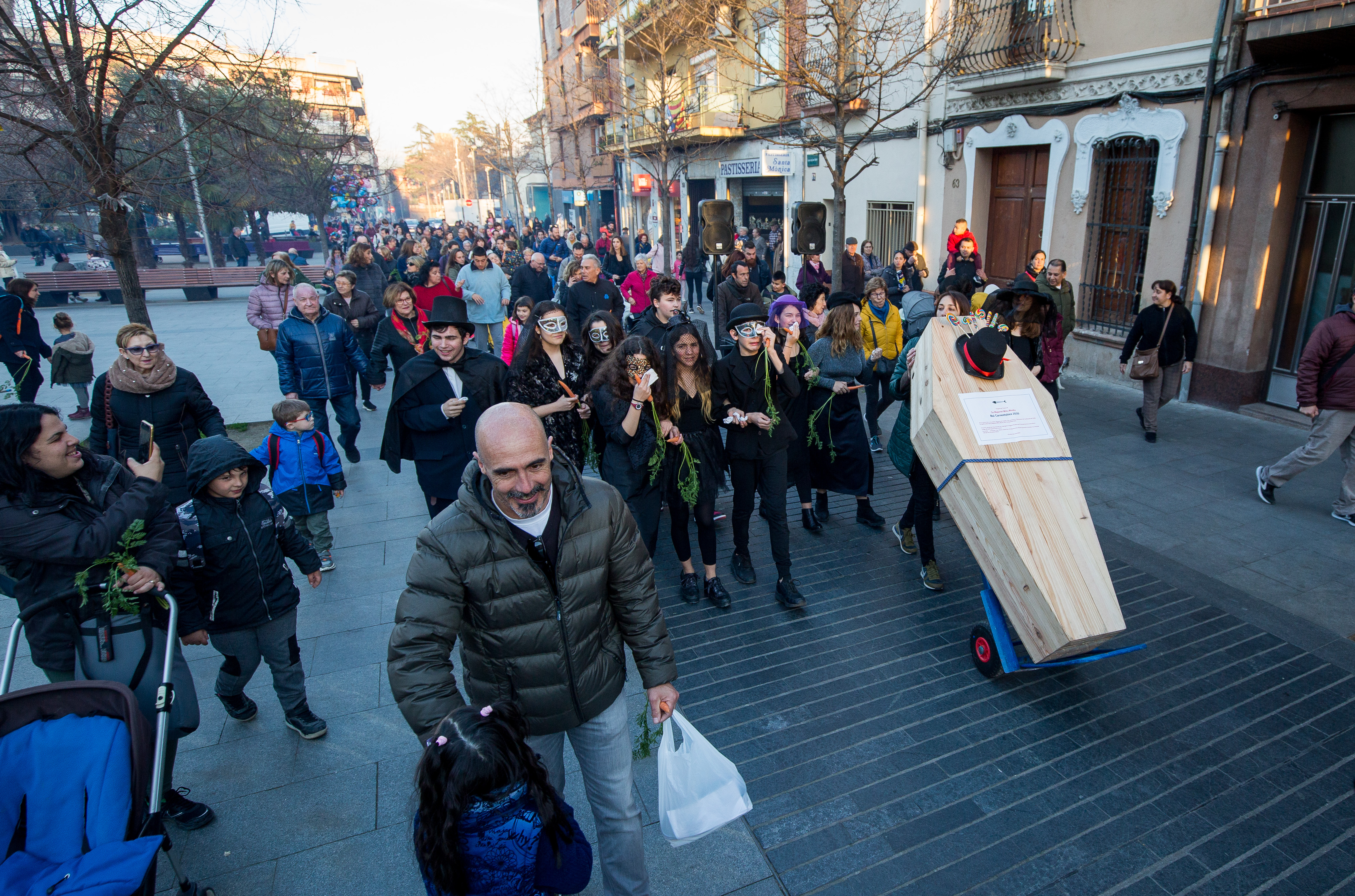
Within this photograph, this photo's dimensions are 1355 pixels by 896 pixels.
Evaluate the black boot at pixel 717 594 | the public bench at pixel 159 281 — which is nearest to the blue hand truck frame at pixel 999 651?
the black boot at pixel 717 594

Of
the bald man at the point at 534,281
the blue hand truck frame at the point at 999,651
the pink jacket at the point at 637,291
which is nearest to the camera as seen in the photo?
the blue hand truck frame at the point at 999,651

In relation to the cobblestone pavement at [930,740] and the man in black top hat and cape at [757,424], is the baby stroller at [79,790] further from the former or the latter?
the man in black top hat and cape at [757,424]

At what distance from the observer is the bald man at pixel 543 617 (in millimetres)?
2279

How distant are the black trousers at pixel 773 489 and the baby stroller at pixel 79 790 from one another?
331 centimetres

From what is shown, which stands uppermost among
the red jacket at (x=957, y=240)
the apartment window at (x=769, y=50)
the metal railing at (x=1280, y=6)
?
the apartment window at (x=769, y=50)

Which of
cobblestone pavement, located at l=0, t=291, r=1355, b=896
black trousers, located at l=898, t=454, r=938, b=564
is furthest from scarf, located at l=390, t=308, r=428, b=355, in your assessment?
black trousers, located at l=898, t=454, r=938, b=564

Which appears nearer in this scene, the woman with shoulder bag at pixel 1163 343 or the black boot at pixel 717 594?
the black boot at pixel 717 594

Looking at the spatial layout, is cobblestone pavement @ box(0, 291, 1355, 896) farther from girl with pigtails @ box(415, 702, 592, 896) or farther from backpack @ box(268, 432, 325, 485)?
girl with pigtails @ box(415, 702, 592, 896)

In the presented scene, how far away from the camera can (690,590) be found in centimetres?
518

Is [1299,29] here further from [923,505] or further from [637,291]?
[637,291]

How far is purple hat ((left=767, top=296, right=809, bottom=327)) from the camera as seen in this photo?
5855mm

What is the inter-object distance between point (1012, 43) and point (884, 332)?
6908mm

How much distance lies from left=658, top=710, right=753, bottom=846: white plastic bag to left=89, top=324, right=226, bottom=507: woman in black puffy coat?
381cm

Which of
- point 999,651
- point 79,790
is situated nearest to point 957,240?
point 999,651
